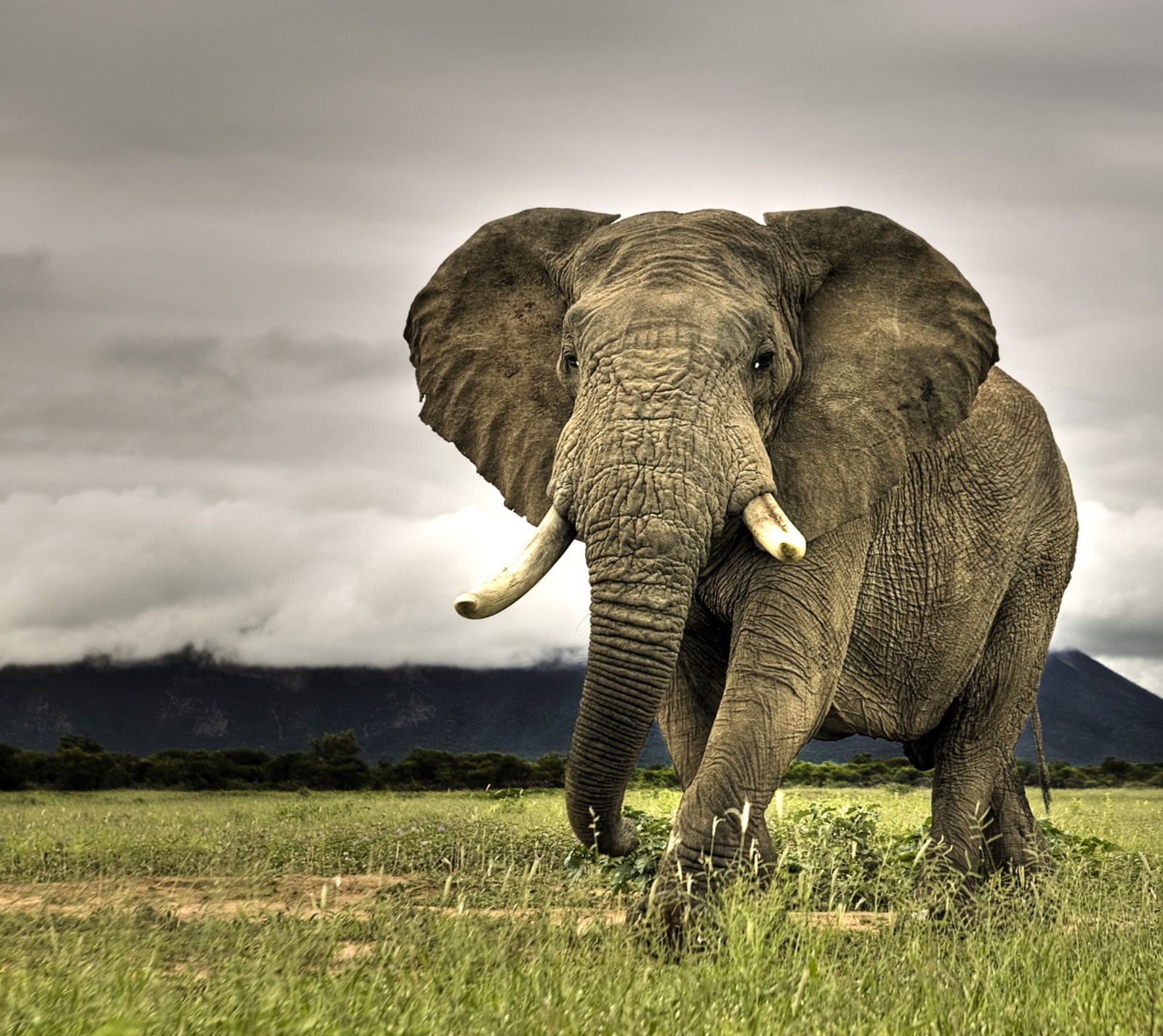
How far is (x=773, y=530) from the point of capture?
748 centimetres

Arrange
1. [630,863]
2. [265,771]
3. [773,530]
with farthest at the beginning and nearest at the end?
1. [265,771]
2. [630,863]
3. [773,530]

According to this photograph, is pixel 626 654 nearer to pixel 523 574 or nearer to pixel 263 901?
pixel 523 574

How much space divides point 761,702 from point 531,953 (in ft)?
7.70

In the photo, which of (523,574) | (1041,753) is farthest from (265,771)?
(523,574)

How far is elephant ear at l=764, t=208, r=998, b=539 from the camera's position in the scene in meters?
8.50

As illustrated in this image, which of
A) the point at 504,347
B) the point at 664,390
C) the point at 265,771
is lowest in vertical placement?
the point at 265,771

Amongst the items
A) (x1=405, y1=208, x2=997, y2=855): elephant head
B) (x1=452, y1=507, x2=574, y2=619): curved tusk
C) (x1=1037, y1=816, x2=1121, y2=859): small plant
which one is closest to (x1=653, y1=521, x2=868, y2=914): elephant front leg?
(x1=405, y1=208, x2=997, y2=855): elephant head

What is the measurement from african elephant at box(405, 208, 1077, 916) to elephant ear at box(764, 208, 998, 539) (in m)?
0.02

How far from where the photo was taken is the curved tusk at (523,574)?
743cm

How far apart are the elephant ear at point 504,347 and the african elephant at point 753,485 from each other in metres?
0.02

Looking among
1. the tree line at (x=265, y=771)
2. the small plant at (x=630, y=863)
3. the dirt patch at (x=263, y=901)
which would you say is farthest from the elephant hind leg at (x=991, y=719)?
the tree line at (x=265, y=771)

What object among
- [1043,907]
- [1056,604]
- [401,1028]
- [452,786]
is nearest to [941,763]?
[1056,604]

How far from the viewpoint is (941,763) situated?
11250 millimetres

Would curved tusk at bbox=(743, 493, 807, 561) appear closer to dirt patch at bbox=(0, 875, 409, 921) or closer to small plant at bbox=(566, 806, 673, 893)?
small plant at bbox=(566, 806, 673, 893)
